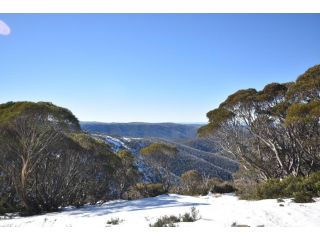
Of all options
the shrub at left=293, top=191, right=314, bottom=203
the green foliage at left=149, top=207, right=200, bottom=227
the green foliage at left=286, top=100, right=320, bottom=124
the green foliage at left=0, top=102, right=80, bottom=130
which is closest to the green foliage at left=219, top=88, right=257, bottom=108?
the green foliage at left=286, top=100, right=320, bottom=124

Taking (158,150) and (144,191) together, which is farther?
(158,150)

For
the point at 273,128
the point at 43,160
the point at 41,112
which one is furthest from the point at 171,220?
the point at 273,128

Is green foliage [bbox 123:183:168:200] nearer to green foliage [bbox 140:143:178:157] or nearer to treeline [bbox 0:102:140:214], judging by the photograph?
treeline [bbox 0:102:140:214]

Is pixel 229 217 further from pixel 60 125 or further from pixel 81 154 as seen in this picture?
pixel 81 154

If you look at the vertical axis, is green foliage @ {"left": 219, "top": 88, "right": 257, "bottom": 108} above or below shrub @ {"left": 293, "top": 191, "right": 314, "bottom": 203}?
above

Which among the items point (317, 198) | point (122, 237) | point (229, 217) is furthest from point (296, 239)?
point (317, 198)

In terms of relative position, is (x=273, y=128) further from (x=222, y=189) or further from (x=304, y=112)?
(x=222, y=189)
